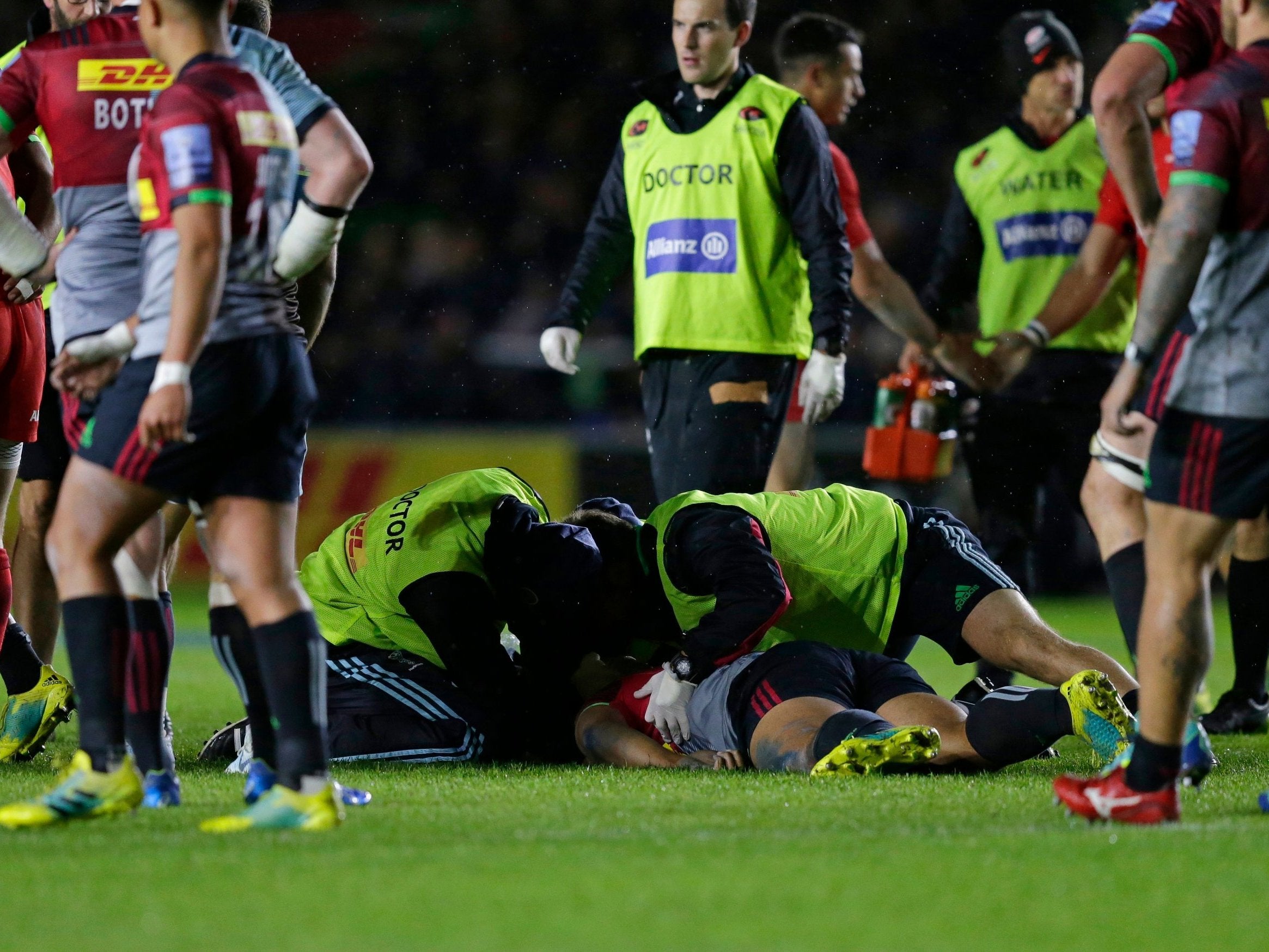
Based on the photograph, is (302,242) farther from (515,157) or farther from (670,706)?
(515,157)

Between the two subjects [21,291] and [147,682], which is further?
[21,291]

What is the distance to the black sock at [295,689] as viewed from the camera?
3355mm

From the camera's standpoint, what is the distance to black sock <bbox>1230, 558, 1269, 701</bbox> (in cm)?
568

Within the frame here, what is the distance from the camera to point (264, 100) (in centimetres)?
338

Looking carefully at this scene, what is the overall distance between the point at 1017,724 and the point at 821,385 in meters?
1.65

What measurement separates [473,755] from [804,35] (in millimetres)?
3846

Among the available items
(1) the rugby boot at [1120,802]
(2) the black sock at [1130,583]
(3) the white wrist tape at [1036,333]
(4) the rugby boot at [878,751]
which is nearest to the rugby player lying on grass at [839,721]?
(4) the rugby boot at [878,751]

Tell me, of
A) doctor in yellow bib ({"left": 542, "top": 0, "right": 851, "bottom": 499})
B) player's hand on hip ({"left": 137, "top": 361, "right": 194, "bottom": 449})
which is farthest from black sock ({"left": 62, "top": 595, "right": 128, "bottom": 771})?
doctor in yellow bib ({"left": 542, "top": 0, "right": 851, "bottom": 499})

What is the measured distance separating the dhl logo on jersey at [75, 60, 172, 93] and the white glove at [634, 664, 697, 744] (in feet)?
7.10

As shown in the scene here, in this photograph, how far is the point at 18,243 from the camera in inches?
160

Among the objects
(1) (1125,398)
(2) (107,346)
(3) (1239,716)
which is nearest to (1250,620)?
(3) (1239,716)

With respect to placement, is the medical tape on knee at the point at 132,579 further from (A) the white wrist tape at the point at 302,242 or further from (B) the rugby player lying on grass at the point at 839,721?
(B) the rugby player lying on grass at the point at 839,721

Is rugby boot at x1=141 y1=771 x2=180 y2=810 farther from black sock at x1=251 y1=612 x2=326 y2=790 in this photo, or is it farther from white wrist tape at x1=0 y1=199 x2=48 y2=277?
white wrist tape at x1=0 y1=199 x2=48 y2=277

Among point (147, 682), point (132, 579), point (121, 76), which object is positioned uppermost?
point (121, 76)
